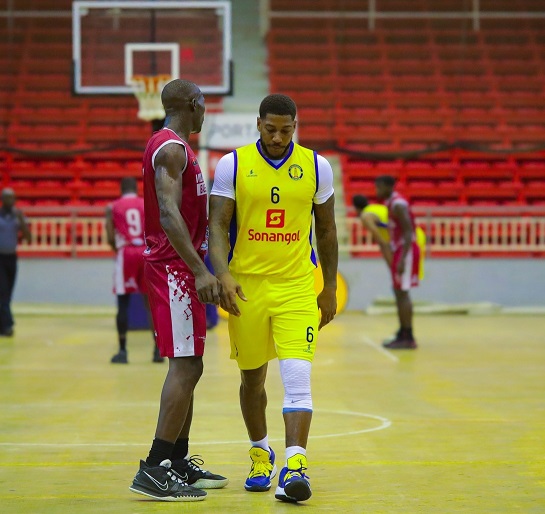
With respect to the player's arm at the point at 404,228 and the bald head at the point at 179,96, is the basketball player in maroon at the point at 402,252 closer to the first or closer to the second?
the player's arm at the point at 404,228

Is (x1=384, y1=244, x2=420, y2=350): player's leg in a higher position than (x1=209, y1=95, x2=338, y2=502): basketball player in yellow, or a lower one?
lower

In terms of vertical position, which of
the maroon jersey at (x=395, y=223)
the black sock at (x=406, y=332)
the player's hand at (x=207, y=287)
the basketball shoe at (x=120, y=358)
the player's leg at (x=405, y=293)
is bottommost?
the basketball shoe at (x=120, y=358)

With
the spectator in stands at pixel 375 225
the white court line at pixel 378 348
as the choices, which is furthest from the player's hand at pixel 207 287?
the spectator in stands at pixel 375 225

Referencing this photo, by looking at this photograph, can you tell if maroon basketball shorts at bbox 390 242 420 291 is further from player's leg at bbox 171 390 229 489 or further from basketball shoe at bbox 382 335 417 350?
player's leg at bbox 171 390 229 489

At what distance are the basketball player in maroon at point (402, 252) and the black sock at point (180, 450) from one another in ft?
23.7

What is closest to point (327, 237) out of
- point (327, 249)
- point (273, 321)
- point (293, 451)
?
point (327, 249)

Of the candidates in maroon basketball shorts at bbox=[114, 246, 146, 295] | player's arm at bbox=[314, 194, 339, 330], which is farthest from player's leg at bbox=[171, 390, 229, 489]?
maroon basketball shorts at bbox=[114, 246, 146, 295]

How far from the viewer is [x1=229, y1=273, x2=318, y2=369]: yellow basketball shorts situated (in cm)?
523

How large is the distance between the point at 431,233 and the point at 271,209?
14991 mm

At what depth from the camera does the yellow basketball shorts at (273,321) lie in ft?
17.2

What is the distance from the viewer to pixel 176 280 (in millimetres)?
5168

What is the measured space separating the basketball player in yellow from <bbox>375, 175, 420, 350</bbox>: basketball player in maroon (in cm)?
704

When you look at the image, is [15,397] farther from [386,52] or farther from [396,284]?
[386,52]

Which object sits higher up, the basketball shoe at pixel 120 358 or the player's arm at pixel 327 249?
the player's arm at pixel 327 249
